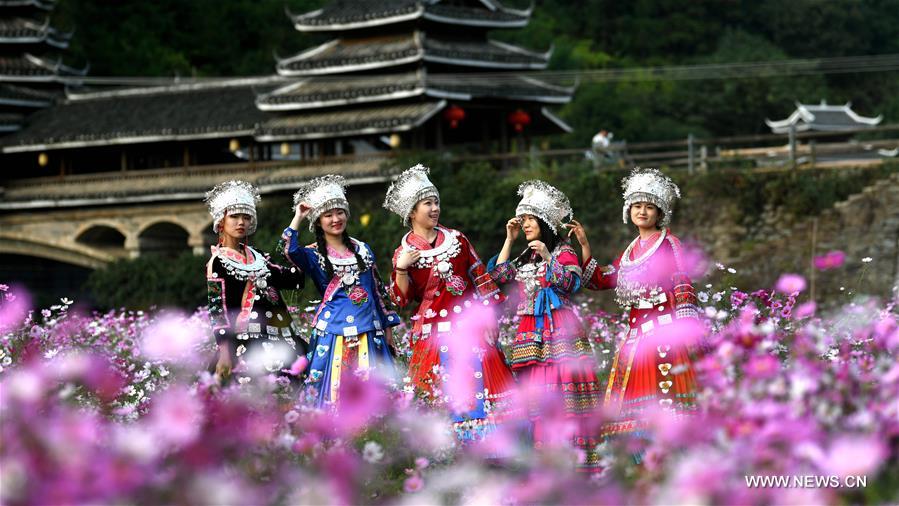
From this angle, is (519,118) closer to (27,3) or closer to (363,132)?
(363,132)

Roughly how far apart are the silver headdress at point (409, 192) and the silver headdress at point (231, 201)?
83 centimetres

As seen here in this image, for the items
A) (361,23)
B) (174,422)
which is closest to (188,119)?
(361,23)

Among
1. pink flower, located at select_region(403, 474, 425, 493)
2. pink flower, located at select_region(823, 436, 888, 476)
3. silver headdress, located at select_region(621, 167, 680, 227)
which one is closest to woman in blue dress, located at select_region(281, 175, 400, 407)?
silver headdress, located at select_region(621, 167, 680, 227)

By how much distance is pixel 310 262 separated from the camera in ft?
27.8

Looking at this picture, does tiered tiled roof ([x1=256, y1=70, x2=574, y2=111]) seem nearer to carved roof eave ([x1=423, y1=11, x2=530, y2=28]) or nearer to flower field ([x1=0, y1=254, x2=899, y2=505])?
carved roof eave ([x1=423, y1=11, x2=530, y2=28])

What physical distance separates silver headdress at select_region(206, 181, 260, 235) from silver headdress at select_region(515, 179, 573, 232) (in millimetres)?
1627

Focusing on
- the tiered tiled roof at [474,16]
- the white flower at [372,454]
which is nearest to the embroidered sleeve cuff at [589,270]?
the white flower at [372,454]

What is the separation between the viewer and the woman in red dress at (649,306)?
25.5ft

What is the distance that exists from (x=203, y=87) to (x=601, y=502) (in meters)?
28.6

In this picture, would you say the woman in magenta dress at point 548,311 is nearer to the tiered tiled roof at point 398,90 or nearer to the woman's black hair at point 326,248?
the woman's black hair at point 326,248

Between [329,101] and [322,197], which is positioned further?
[329,101]

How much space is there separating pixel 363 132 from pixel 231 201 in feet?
62.1

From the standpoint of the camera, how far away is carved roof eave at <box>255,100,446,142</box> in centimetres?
2667

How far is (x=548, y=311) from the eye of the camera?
841 cm
